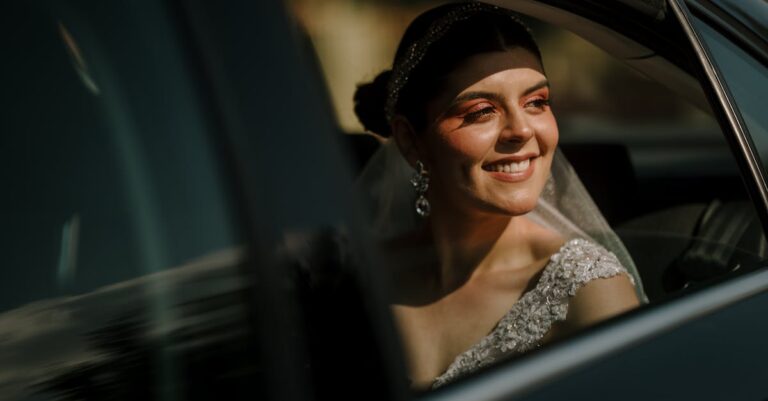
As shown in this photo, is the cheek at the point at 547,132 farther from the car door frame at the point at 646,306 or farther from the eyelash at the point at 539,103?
the car door frame at the point at 646,306

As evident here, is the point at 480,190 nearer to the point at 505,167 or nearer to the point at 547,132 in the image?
the point at 505,167

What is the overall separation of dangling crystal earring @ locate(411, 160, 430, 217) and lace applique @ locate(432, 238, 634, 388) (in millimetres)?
265

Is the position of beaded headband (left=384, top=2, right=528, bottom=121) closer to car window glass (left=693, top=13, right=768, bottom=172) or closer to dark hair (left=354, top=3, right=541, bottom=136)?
dark hair (left=354, top=3, right=541, bottom=136)

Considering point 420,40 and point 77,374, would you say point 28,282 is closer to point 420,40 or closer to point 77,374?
point 77,374

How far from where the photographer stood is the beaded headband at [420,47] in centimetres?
254

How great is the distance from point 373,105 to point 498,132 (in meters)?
0.36

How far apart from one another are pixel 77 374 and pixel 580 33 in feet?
4.12

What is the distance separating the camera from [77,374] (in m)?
1.36

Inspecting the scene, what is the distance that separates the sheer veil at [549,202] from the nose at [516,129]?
16 centimetres

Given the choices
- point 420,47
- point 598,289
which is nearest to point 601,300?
point 598,289

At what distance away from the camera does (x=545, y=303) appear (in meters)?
2.35

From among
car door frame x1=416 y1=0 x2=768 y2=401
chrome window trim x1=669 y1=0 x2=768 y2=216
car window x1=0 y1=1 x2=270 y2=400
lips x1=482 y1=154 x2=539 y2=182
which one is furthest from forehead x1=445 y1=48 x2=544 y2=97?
car window x1=0 y1=1 x2=270 y2=400

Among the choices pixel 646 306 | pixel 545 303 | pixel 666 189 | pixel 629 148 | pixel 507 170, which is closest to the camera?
pixel 646 306

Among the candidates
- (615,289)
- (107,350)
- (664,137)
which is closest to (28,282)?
(107,350)
